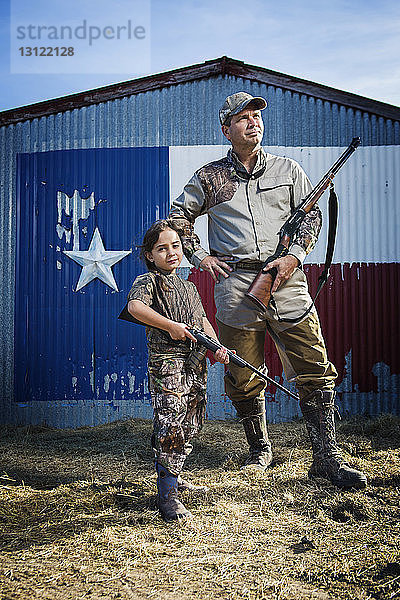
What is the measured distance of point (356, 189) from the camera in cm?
687

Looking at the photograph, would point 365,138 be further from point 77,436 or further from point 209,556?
point 209,556

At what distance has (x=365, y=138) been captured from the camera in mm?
6879

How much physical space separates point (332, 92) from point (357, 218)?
1.48 meters

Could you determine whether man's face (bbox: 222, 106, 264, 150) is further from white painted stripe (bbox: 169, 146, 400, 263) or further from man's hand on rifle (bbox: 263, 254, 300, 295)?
white painted stripe (bbox: 169, 146, 400, 263)

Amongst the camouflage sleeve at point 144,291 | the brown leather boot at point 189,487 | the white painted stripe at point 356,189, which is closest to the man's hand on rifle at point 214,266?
the camouflage sleeve at point 144,291

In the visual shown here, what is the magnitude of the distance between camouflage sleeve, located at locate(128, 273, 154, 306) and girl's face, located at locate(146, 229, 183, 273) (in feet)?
0.39

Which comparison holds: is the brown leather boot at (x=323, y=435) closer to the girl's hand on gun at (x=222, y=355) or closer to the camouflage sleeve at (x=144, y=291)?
the girl's hand on gun at (x=222, y=355)

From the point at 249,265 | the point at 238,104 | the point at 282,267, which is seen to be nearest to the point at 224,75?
the point at 238,104

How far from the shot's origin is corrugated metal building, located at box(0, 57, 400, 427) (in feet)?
21.9

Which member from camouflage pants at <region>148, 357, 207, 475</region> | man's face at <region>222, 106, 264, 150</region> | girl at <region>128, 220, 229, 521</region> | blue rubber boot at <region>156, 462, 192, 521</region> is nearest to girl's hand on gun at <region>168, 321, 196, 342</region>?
girl at <region>128, 220, 229, 521</region>

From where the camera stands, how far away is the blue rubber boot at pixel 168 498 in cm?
285

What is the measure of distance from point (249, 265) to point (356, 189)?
145 inches

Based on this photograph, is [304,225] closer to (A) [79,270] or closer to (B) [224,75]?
(A) [79,270]

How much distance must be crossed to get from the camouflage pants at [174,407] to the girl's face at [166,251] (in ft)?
1.73
